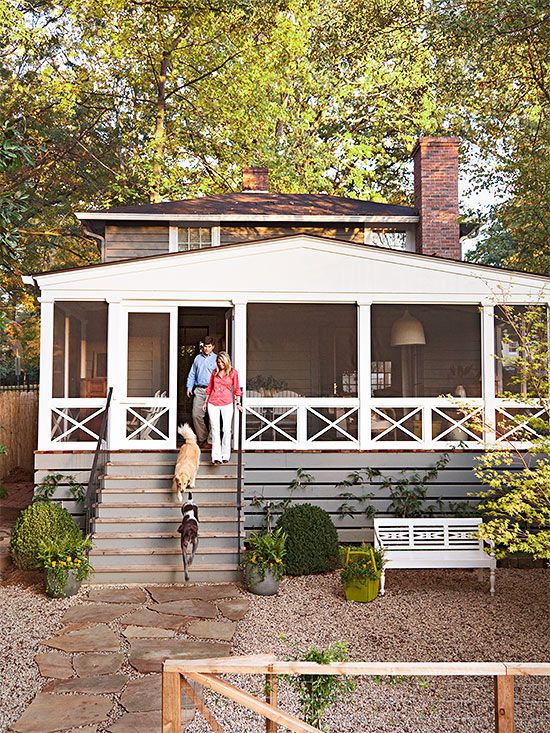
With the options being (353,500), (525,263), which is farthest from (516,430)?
(525,263)

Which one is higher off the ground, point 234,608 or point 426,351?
point 426,351

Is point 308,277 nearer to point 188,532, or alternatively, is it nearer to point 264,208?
point 188,532

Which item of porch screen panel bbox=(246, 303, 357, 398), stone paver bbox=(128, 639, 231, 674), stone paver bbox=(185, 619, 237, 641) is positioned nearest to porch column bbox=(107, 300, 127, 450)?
porch screen panel bbox=(246, 303, 357, 398)

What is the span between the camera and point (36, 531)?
8.93 metres

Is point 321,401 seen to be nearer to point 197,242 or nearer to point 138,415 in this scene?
point 138,415

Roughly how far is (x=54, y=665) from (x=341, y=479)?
5052 mm

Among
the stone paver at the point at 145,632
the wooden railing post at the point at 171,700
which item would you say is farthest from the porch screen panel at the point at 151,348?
the wooden railing post at the point at 171,700

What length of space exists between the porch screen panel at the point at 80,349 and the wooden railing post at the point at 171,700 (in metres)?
7.72

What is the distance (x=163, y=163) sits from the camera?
22.0m

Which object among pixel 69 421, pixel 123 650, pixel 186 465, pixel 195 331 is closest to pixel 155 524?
pixel 186 465

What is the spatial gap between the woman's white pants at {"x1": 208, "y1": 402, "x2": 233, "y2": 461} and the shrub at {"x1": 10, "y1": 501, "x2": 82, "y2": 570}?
2060 mm

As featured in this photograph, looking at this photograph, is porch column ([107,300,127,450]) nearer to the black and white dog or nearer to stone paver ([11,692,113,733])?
the black and white dog

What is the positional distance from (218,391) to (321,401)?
4.91ft

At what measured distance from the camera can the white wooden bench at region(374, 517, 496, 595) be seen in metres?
8.64
